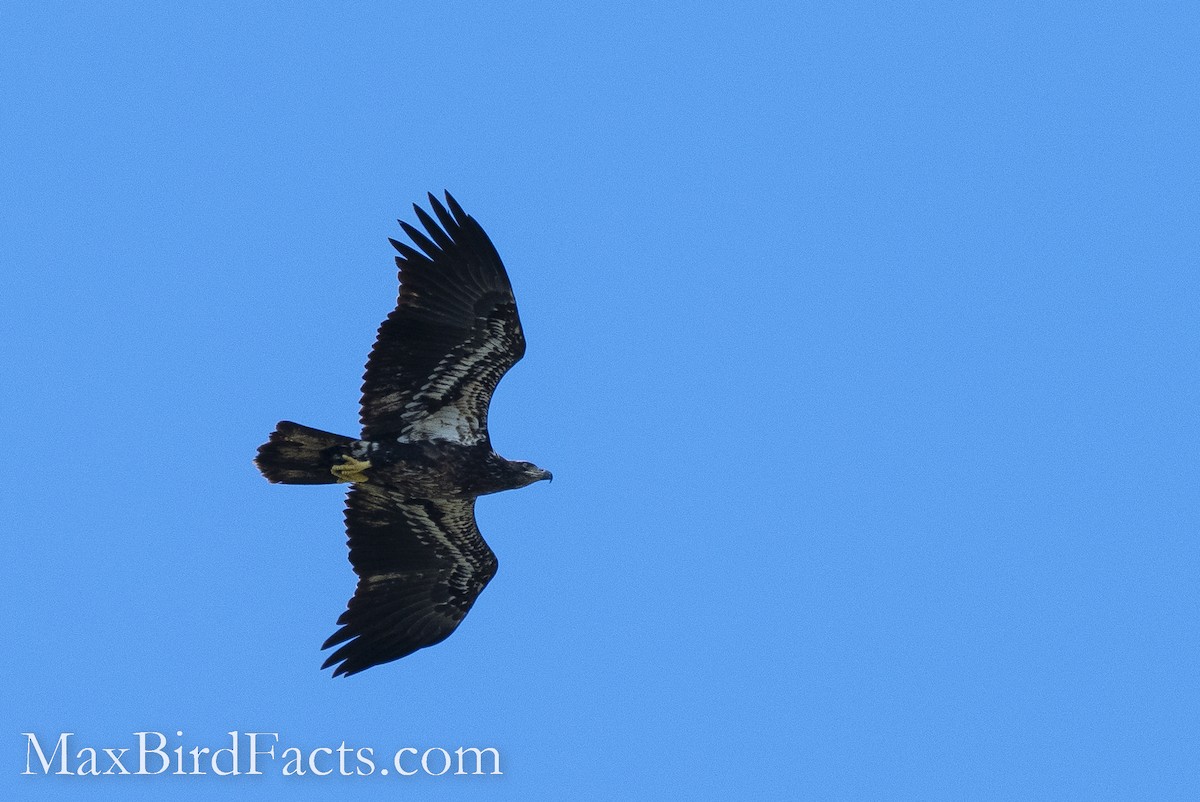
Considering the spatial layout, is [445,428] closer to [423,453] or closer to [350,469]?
[423,453]

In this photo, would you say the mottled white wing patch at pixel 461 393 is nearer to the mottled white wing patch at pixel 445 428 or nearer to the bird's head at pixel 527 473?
the mottled white wing patch at pixel 445 428

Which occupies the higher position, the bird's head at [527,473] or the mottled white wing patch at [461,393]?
the mottled white wing patch at [461,393]

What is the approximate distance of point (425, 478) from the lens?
18.7 metres

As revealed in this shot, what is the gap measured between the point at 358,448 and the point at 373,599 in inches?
82.0

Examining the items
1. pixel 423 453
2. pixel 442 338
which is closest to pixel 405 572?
pixel 423 453

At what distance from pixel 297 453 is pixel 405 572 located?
7.65 feet

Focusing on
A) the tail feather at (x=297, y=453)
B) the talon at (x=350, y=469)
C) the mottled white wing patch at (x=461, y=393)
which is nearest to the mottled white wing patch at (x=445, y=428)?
the mottled white wing patch at (x=461, y=393)

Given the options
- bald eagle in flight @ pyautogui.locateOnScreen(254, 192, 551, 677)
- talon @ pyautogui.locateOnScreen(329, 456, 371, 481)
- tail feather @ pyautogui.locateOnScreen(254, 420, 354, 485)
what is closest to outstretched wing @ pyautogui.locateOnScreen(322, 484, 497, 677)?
bald eagle in flight @ pyautogui.locateOnScreen(254, 192, 551, 677)

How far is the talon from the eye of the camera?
1817 centimetres

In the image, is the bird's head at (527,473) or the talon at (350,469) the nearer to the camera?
the talon at (350,469)

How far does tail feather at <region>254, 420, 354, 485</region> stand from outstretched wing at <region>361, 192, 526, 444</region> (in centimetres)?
50

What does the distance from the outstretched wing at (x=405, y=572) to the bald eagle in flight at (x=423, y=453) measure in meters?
0.01

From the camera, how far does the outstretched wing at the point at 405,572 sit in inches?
761

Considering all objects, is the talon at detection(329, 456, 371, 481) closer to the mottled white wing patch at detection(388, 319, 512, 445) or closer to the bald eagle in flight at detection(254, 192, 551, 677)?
the bald eagle in flight at detection(254, 192, 551, 677)
